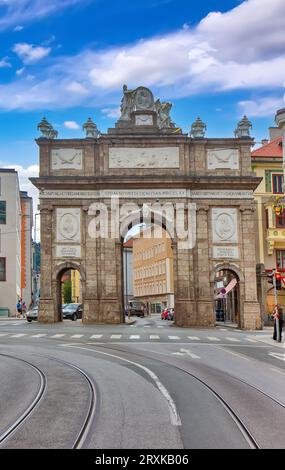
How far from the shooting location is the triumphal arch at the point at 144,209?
46125 millimetres

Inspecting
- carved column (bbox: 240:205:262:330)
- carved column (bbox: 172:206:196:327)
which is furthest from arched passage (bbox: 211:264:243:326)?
carved column (bbox: 172:206:196:327)

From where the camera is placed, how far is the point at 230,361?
1981 cm

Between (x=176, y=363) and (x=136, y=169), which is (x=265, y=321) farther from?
(x=176, y=363)

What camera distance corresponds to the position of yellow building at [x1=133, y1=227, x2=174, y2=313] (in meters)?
97.1

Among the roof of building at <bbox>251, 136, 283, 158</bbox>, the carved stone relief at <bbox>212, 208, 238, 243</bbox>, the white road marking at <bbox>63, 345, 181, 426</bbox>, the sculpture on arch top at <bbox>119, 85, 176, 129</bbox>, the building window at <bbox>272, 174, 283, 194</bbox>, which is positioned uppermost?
the sculpture on arch top at <bbox>119, 85, 176, 129</bbox>

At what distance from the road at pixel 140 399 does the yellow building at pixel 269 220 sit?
1264 inches

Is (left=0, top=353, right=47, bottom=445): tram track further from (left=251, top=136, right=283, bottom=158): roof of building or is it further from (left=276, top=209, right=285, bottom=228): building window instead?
(left=251, top=136, right=283, bottom=158): roof of building

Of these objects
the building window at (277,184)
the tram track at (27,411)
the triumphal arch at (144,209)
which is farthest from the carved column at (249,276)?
the tram track at (27,411)

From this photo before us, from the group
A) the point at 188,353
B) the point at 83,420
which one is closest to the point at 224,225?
the point at 188,353

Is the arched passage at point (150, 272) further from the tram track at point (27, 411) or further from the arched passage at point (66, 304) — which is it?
the tram track at point (27, 411)

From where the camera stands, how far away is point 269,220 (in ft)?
177

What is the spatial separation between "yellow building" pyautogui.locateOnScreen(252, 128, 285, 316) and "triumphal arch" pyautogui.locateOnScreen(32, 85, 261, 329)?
24.5 feet

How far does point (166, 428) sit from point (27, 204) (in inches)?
3496

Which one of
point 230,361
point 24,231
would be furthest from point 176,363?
point 24,231
